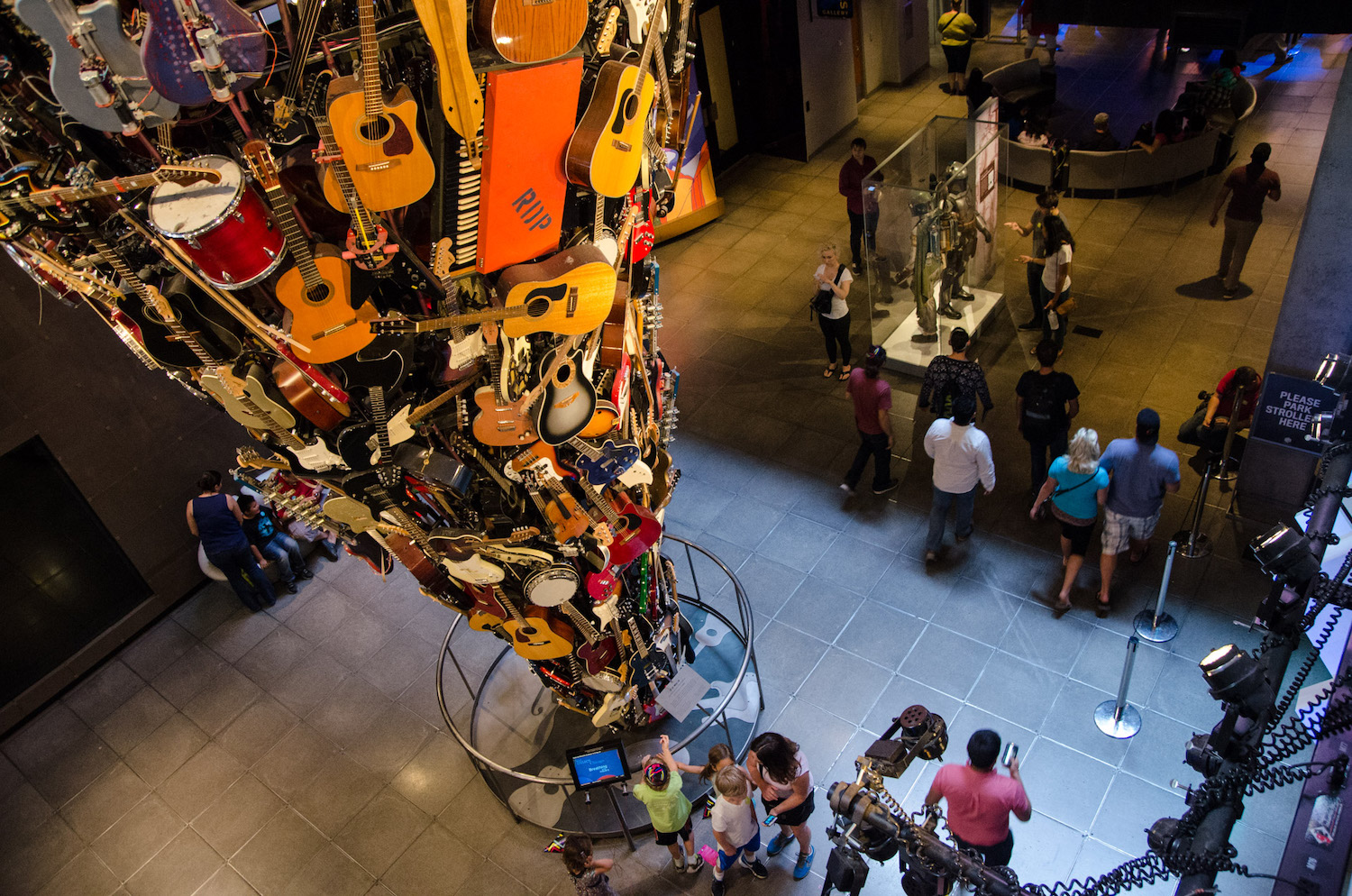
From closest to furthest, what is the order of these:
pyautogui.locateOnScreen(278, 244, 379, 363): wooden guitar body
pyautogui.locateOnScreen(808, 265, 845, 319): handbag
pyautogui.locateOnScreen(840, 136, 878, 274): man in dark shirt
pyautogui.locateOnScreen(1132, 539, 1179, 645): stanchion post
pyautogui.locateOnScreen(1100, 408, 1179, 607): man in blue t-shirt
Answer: pyautogui.locateOnScreen(278, 244, 379, 363): wooden guitar body
pyautogui.locateOnScreen(1100, 408, 1179, 607): man in blue t-shirt
pyautogui.locateOnScreen(1132, 539, 1179, 645): stanchion post
pyautogui.locateOnScreen(808, 265, 845, 319): handbag
pyautogui.locateOnScreen(840, 136, 878, 274): man in dark shirt

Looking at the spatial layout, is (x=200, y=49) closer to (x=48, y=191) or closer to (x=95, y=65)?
(x=95, y=65)

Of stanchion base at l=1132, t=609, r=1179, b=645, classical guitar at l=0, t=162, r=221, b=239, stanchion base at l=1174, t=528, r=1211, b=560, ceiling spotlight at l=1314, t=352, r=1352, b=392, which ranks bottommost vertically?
stanchion base at l=1132, t=609, r=1179, b=645

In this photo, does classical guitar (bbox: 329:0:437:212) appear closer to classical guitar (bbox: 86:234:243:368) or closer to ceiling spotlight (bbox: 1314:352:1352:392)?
classical guitar (bbox: 86:234:243:368)

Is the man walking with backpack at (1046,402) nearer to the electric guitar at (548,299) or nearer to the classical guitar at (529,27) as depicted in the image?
the electric guitar at (548,299)

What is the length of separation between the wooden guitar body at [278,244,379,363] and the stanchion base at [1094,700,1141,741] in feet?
15.1

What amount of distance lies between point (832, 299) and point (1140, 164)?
4.48m

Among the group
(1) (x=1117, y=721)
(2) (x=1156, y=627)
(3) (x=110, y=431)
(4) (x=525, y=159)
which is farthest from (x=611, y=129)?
(3) (x=110, y=431)

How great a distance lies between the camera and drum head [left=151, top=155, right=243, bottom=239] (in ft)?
8.71

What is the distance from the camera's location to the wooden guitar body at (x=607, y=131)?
10.4 feet

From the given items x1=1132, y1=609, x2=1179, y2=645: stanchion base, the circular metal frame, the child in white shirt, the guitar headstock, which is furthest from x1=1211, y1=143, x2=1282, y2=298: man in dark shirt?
the guitar headstock

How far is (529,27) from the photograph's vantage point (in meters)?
2.81

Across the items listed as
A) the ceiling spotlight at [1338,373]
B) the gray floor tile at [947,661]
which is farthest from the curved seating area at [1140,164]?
the gray floor tile at [947,661]

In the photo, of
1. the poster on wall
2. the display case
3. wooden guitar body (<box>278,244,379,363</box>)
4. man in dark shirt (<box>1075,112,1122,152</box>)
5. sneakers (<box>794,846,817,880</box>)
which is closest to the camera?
wooden guitar body (<box>278,244,379,363</box>)

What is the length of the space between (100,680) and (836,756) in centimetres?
547
